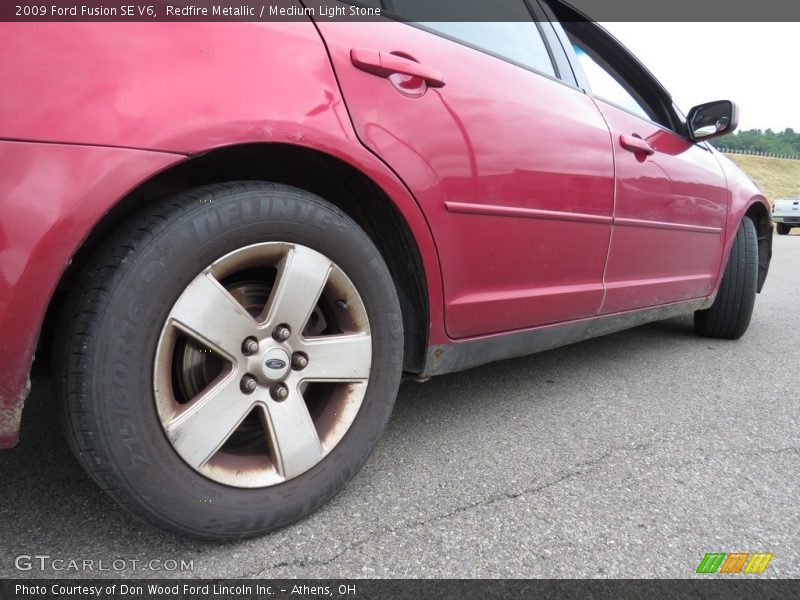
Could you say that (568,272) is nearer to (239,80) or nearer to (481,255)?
(481,255)

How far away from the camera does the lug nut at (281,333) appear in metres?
1.13

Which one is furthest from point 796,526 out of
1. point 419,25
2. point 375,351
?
point 419,25

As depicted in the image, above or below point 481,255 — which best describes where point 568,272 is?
below

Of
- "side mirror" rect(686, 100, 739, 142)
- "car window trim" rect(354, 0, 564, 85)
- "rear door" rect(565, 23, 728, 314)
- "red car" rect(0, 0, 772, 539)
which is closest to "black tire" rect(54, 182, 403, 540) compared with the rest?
"red car" rect(0, 0, 772, 539)

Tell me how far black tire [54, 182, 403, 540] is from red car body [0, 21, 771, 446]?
6 cm

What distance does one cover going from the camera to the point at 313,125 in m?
1.12

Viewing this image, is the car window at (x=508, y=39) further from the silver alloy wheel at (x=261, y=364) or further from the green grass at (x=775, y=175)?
the green grass at (x=775, y=175)

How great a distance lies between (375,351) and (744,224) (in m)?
2.86

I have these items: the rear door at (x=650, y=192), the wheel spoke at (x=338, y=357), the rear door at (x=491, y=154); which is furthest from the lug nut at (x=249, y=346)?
the rear door at (x=650, y=192)

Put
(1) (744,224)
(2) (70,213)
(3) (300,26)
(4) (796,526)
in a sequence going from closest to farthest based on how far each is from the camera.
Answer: (2) (70,213)
(3) (300,26)
(4) (796,526)
(1) (744,224)

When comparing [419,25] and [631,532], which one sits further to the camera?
[419,25]

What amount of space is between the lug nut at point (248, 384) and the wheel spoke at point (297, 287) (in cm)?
12

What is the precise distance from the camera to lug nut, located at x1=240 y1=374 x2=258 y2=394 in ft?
3.59

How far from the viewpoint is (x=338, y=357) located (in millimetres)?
1223
